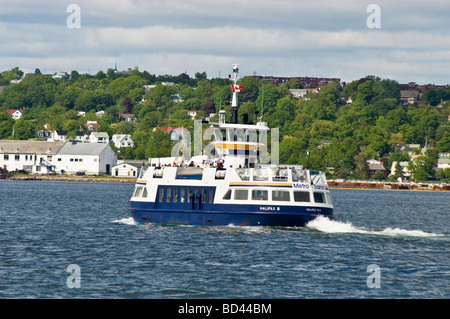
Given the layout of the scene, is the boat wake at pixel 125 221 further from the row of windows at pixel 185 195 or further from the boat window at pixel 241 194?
the boat window at pixel 241 194

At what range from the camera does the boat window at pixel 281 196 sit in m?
56.2

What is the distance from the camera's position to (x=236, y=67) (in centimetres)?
6606

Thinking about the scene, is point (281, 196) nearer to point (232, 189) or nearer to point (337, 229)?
point (232, 189)

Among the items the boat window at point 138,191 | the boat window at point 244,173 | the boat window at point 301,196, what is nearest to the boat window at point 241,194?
the boat window at point 244,173

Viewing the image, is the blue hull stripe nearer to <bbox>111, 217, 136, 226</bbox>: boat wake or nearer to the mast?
<bbox>111, 217, 136, 226</bbox>: boat wake

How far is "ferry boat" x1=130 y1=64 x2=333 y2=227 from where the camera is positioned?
5619 cm

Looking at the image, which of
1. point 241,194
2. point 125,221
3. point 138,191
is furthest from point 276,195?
point 125,221

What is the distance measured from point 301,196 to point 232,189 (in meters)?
4.72

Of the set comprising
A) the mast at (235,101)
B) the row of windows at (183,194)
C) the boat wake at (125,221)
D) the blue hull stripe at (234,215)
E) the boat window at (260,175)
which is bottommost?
the boat wake at (125,221)

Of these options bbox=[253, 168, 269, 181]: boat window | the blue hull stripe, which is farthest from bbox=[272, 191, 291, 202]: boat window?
bbox=[253, 168, 269, 181]: boat window

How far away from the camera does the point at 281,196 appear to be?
56.3 meters

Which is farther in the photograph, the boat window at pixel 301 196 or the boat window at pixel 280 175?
the boat window at pixel 280 175
